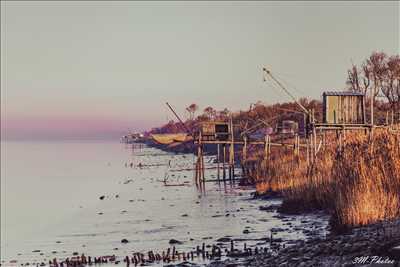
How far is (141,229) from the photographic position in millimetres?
23453

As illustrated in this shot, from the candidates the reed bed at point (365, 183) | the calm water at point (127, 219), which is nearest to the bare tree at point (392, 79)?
the calm water at point (127, 219)

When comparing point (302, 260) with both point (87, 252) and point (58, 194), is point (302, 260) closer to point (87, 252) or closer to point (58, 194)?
point (87, 252)

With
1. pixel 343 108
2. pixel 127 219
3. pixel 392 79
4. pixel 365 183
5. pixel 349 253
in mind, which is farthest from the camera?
pixel 392 79

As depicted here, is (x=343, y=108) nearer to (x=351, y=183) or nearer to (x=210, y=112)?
(x=351, y=183)

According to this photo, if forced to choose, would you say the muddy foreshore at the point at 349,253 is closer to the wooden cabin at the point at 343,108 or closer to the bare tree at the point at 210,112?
the wooden cabin at the point at 343,108

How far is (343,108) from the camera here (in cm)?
3444

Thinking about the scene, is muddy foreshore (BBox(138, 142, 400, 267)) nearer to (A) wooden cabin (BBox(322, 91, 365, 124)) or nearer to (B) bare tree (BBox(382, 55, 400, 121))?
(A) wooden cabin (BBox(322, 91, 365, 124))

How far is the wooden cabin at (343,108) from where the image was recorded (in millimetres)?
34094

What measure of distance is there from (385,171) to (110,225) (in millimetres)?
12837

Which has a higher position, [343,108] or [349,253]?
[343,108]

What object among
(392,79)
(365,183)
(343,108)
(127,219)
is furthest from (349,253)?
(392,79)

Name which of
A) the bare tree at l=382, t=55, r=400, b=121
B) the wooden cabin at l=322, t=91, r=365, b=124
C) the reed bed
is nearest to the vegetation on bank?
the reed bed

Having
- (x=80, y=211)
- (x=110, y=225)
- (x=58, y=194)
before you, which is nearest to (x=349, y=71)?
(x=58, y=194)

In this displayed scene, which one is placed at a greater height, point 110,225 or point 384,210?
point 384,210
